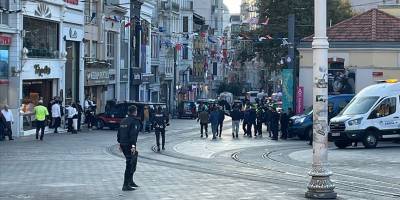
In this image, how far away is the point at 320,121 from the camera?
14.9 metres

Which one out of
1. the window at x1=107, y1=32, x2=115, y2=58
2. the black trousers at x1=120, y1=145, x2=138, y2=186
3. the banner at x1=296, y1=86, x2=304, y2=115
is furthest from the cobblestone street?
the window at x1=107, y1=32, x2=115, y2=58

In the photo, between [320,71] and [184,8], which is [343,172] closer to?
[320,71]

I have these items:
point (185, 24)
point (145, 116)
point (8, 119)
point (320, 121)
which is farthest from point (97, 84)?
point (185, 24)

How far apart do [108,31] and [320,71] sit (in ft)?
145

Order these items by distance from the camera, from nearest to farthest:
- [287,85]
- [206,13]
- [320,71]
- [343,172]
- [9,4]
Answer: [320,71] → [343,172] → [9,4] → [287,85] → [206,13]

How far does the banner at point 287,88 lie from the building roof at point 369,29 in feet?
13.2

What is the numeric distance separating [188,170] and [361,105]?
13.1m

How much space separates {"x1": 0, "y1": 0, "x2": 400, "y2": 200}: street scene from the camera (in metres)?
16.9

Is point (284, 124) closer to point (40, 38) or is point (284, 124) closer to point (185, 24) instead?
point (40, 38)

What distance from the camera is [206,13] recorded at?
5128 inches

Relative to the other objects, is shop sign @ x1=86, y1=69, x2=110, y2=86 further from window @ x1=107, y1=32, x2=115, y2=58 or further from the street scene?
window @ x1=107, y1=32, x2=115, y2=58

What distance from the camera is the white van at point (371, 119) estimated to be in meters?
32.1

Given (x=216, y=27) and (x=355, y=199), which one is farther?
(x=216, y=27)

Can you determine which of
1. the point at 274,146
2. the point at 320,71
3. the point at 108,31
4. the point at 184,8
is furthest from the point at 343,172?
the point at 184,8
